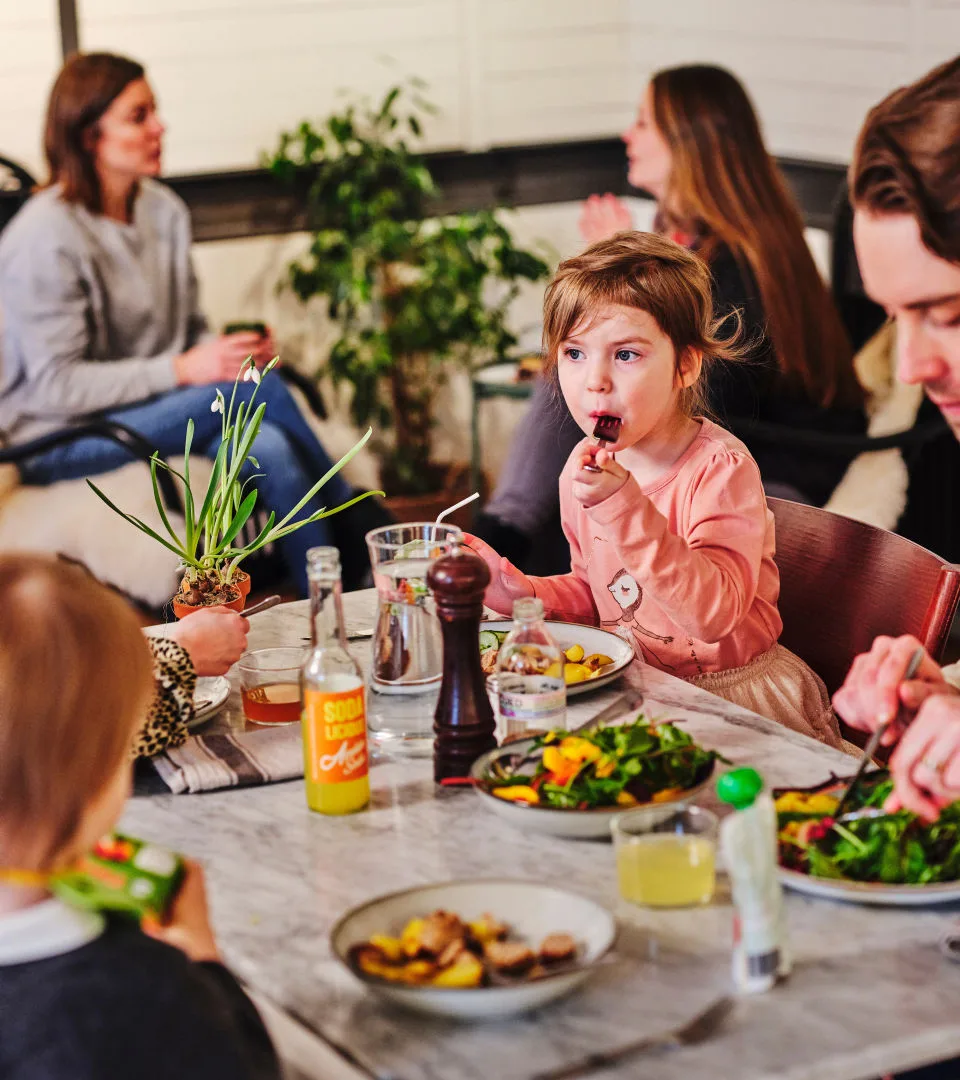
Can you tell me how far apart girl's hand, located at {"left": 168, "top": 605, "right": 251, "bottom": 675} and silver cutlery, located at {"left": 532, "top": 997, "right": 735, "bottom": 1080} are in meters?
0.79

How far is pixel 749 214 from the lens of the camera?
11.3ft

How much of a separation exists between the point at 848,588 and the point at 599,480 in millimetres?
462

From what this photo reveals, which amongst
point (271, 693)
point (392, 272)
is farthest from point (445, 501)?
point (271, 693)

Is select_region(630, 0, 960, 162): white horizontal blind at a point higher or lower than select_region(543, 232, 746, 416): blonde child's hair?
higher

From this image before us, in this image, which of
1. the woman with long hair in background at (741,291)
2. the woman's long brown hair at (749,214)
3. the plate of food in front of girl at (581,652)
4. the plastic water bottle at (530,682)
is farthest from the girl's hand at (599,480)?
the woman's long brown hair at (749,214)

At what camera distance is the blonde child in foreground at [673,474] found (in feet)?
6.40

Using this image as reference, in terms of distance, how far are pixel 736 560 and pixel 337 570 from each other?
66cm

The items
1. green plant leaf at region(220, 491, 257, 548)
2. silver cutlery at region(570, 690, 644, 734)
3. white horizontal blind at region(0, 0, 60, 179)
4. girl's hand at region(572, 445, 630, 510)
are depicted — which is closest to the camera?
silver cutlery at region(570, 690, 644, 734)

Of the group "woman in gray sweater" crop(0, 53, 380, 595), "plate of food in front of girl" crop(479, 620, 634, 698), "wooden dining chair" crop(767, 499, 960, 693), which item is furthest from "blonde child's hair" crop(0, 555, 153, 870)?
"woman in gray sweater" crop(0, 53, 380, 595)

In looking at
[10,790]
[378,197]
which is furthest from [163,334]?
[10,790]

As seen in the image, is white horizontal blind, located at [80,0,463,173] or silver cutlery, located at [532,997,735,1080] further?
white horizontal blind, located at [80,0,463,173]

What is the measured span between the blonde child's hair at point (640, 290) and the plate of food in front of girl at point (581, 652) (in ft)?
1.25

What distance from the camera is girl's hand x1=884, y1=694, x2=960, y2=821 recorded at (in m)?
1.32

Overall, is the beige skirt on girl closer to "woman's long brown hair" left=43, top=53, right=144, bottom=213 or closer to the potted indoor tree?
"woman's long brown hair" left=43, top=53, right=144, bottom=213
